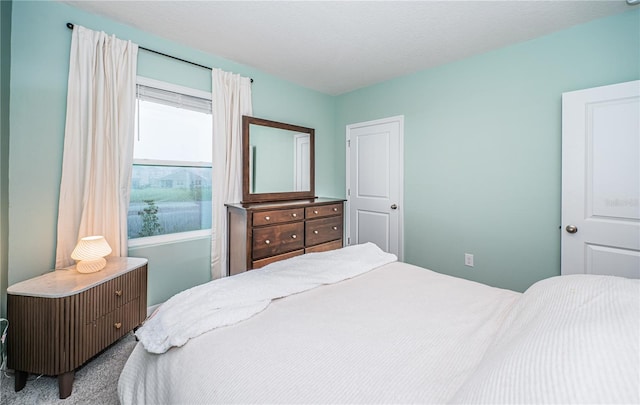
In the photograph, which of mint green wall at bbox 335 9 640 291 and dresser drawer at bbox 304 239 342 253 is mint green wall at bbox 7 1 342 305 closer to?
dresser drawer at bbox 304 239 342 253

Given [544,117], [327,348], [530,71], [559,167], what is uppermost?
[530,71]

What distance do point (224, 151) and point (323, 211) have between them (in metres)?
1.25

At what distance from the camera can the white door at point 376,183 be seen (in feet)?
11.7

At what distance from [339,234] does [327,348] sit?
8.60 feet

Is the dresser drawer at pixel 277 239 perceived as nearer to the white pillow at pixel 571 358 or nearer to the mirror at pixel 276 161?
the mirror at pixel 276 161

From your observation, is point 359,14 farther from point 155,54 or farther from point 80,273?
point 80,273

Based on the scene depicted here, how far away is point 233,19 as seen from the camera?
2.26 meters

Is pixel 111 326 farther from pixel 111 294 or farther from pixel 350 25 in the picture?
pixel 350 25

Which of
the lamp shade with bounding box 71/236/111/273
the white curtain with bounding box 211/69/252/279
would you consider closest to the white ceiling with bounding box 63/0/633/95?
the white curtain with bounding box 211/69/252/279

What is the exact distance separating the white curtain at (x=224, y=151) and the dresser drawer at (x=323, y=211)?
2.51 ft

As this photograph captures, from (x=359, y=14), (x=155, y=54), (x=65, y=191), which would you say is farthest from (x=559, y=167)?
(x=65, y=191)

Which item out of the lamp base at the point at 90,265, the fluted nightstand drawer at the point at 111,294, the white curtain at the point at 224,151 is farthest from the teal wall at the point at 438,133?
the fluted nightstand drawer at the point at 111,294

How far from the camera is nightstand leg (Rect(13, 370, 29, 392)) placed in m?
1.65

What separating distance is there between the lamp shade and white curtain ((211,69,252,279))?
1024 millimetres
